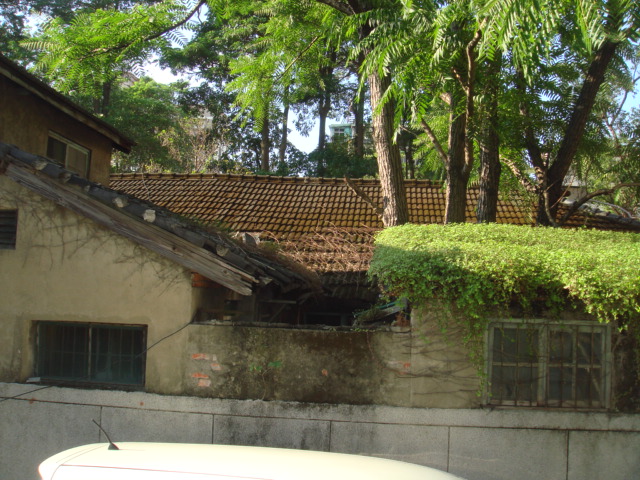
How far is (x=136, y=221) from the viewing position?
19.3ft

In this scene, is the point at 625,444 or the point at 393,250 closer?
the point at 625,444

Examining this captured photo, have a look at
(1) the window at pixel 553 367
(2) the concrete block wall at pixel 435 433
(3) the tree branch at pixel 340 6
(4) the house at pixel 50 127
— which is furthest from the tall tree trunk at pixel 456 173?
(4) the house at pixel 50 127

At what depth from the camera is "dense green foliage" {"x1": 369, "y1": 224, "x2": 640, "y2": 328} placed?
5.10 metres

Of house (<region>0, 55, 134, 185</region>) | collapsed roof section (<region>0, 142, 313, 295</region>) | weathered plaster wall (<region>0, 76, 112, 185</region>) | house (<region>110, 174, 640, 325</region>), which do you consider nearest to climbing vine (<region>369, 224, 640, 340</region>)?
collapsed roof section (<region>0, 142, 313, 295</region>)

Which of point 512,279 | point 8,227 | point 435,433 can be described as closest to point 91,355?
point 8,227

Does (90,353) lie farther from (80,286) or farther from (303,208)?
(303,208)

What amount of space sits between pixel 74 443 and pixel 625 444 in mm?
6100

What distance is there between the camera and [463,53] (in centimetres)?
795

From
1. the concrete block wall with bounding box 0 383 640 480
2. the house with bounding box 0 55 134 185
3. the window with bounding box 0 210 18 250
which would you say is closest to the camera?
the concrete block wall with bounding box 0 383 640 480

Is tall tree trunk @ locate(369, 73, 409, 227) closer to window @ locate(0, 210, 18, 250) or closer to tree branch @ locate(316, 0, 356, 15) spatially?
tree branch @ locate(316, 0, 356, 15)

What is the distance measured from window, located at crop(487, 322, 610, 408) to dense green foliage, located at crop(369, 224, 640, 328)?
27cm

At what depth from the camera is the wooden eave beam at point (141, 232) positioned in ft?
18.9

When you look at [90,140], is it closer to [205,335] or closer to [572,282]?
[205,335]

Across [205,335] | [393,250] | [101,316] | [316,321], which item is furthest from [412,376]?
[316,321]
